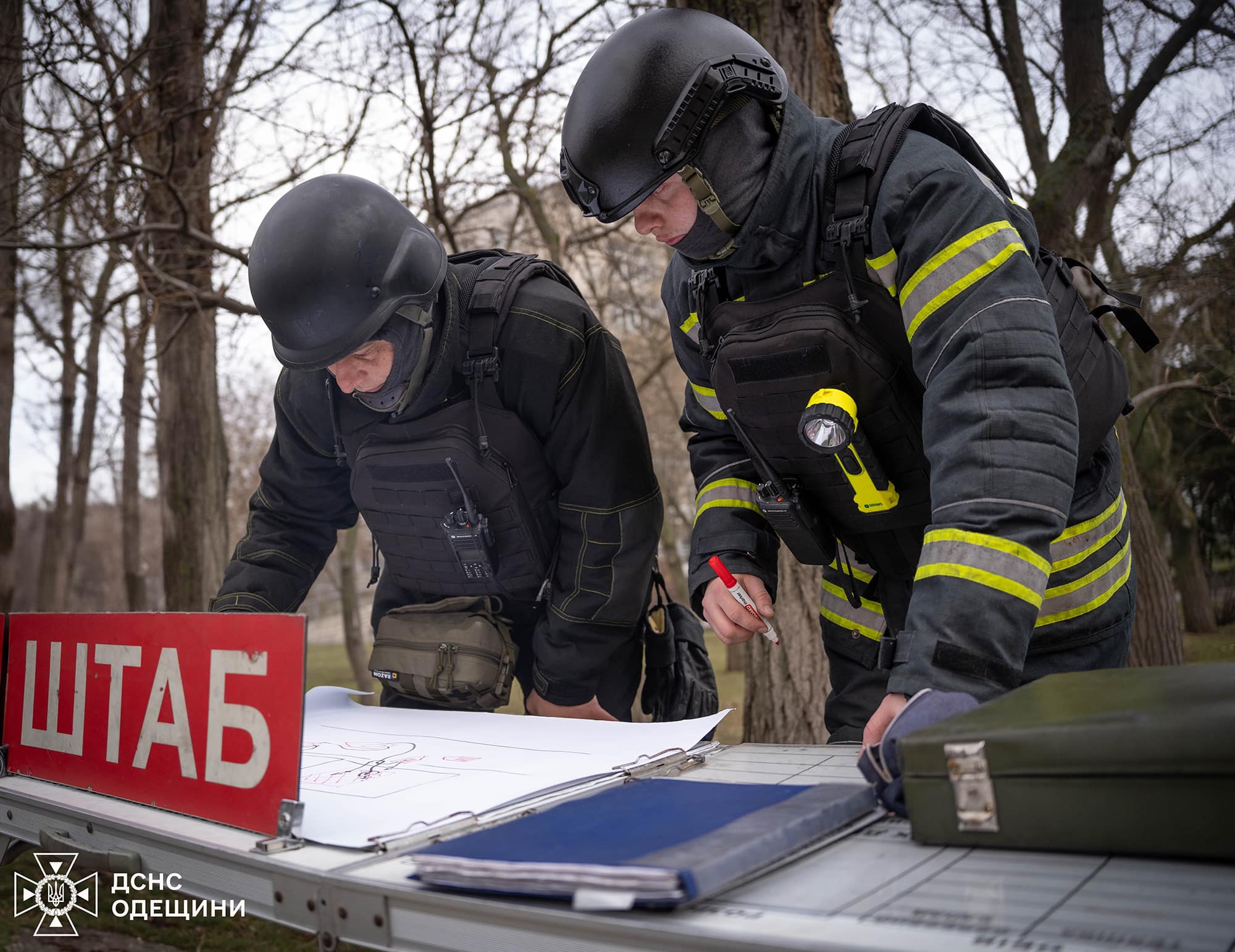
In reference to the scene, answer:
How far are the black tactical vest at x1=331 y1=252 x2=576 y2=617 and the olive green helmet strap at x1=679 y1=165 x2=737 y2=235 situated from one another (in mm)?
696

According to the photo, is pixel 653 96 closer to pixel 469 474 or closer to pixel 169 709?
pixel 469 474

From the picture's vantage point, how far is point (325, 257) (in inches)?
82.7

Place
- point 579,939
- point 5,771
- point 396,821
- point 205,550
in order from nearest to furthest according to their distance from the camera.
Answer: point 579,939 → point 396,821 → point 5,771 → point 205,550

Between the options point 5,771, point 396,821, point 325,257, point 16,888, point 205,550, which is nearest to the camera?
point 396,821

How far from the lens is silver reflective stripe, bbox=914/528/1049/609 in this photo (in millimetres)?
1241

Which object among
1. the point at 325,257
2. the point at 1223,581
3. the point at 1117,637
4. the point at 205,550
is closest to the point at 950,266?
the point at 1117,637

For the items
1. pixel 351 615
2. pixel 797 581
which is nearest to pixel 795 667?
pixel 797 581

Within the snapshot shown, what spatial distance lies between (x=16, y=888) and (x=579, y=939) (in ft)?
8.35

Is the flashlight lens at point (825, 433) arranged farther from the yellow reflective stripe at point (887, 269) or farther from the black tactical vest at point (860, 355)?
the yellow reflective stripe at point (887, 269)

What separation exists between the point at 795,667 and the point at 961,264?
2.47m

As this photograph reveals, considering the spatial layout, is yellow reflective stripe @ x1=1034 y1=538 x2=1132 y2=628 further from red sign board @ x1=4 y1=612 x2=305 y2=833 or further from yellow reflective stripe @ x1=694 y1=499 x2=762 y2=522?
red sign board @ x1=4 y1=612 x2=305 y2=833

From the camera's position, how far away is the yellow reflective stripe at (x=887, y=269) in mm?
1572

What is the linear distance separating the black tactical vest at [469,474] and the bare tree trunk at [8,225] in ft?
10.2

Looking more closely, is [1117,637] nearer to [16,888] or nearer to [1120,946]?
[1120,946]
